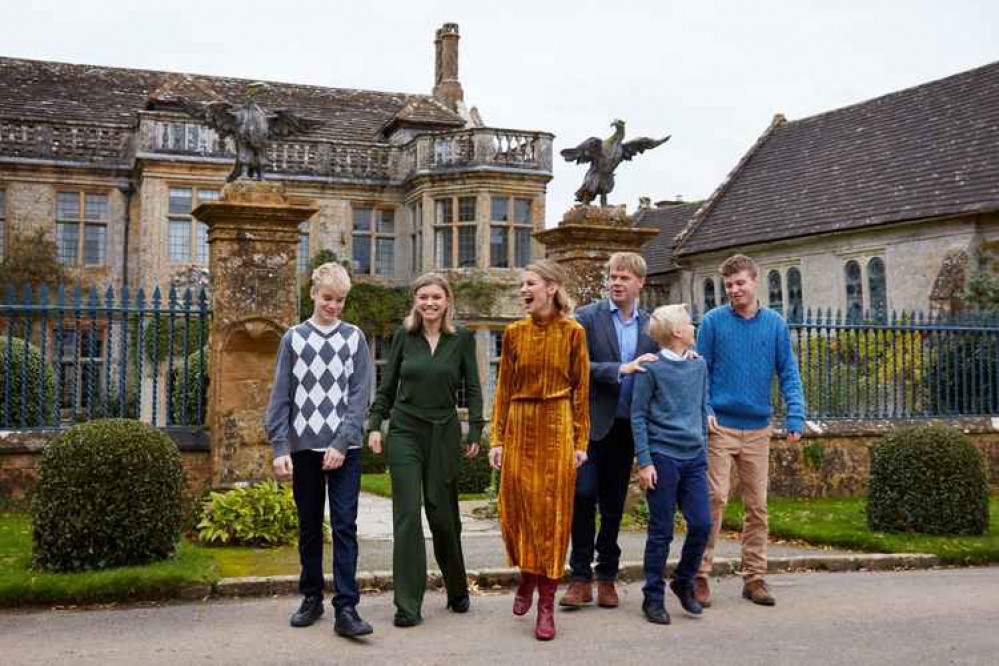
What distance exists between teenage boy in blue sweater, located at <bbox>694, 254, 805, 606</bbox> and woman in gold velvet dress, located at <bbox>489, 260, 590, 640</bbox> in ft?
3.65

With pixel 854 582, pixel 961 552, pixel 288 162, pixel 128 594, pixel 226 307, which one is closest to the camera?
pixel 128 594

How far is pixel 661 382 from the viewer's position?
5629 millimetres

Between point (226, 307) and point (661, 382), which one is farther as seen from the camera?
point (226, 307)

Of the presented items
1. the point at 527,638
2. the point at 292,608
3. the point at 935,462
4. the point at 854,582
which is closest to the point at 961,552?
the point at 935,462

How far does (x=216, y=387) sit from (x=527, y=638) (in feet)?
14.0

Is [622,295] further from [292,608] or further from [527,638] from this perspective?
[292,608]

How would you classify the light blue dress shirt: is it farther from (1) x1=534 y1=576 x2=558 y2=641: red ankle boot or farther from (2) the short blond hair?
(1) x1=534 y1=576 x2=558 y2=641: red ankle boot

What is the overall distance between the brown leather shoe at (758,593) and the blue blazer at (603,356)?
4.53ft

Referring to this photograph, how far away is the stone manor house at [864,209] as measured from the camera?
2164cm

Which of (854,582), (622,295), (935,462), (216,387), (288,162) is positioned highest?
(288,162)

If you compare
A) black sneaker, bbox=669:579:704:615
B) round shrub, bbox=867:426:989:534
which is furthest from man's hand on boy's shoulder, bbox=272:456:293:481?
round shrub, bbox=867:426:989:534

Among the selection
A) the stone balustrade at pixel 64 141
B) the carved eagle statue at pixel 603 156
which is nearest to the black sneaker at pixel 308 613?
the carved eagle statue at pixel 603 156

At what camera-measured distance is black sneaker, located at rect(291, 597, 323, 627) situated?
543 cm

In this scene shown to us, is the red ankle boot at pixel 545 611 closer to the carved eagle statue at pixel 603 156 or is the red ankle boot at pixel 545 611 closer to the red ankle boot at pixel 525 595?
the red ankle boot at pixel 525 595
